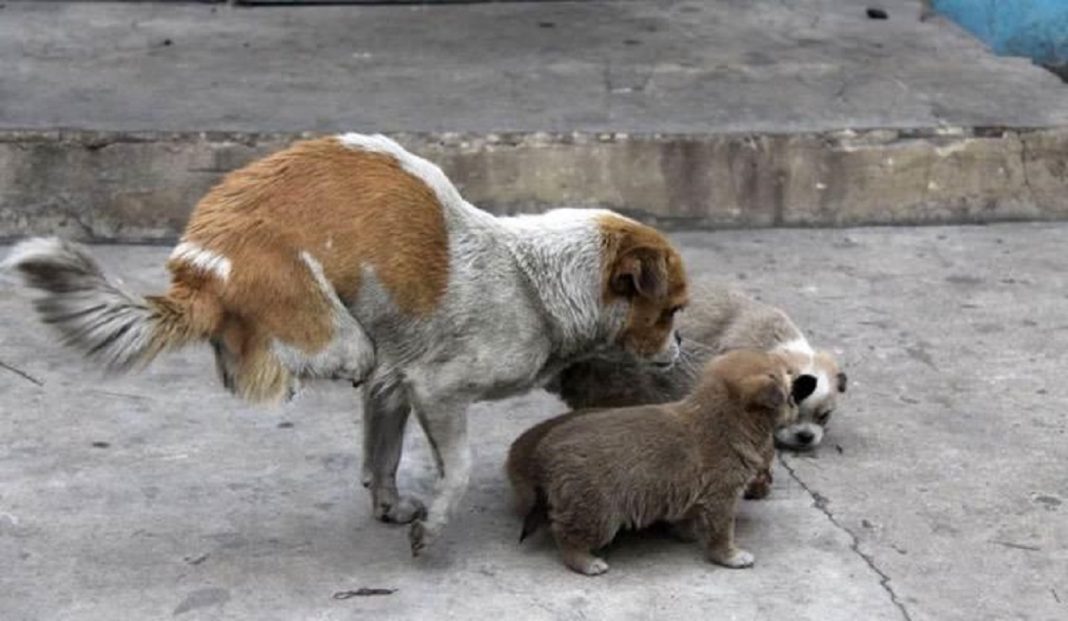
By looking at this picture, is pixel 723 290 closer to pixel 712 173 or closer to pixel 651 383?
pixel 651 383

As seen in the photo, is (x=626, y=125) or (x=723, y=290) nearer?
(x=723, y=290)

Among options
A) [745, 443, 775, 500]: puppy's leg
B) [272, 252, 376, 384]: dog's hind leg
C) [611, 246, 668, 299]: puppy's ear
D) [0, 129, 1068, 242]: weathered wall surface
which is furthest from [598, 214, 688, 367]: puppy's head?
[0, 129, 1068, 242]: weathered wall surface

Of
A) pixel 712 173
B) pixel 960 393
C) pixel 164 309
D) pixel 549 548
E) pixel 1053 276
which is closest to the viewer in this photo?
pixel 164 309

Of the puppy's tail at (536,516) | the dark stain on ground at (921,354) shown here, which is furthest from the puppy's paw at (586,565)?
the dark stain on ground at (921,354)

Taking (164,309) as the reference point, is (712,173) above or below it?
below

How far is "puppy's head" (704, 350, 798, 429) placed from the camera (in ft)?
15.2

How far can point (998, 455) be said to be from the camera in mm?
5242

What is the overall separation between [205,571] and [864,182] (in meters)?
3.70

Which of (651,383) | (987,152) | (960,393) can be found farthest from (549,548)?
(987,152)

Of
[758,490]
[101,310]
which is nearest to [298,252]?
[101,310]

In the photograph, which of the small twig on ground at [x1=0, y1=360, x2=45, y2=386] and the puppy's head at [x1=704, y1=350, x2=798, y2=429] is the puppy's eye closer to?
the puppy's head at [x1=704, y1=350, x2=798, y2=429]

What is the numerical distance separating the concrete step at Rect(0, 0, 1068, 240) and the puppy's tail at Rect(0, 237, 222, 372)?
2.89 m

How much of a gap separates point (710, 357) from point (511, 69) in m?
3.14

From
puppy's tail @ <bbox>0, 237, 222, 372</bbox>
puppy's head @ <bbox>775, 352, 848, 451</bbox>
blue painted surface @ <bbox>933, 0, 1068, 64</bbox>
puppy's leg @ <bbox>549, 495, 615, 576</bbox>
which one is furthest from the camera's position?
blue painted surface @ <bbox>933, 0, 1068, 64</bbox>
